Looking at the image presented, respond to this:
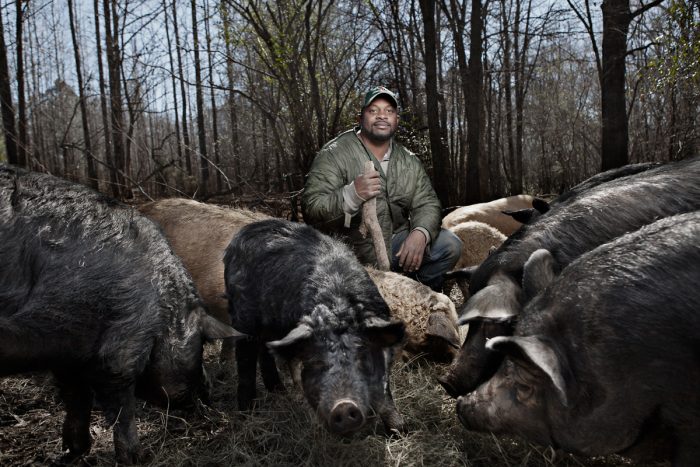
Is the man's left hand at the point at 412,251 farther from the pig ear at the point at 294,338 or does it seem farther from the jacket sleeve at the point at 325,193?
the pig ear at the point at 294,338

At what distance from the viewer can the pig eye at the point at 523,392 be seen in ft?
8.12

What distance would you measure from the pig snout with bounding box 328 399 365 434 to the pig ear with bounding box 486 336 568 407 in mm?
687

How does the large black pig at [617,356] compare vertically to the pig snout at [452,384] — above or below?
above

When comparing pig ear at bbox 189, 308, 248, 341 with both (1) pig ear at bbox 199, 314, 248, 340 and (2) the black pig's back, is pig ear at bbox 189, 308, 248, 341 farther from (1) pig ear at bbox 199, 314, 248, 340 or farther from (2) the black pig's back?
(2) the black pig's back

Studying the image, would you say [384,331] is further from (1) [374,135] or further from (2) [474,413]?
(1) [374,135]

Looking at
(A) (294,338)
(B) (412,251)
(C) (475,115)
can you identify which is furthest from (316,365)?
(C) (475,115)

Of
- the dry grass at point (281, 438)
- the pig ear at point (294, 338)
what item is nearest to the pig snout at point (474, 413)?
the dry grass at point (281, 438)

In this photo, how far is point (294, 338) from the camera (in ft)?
8.71

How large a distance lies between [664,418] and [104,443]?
2944 millimetres

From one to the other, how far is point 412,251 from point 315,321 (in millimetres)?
2353

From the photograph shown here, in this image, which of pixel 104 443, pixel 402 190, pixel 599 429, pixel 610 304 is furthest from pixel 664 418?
pixel 402 190

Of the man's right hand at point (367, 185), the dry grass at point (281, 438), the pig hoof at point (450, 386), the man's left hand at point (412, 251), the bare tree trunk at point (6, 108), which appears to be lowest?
the dry grass at point (281, 438)

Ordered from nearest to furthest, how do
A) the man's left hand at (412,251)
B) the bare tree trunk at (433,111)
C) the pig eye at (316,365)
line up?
the pig eye at (316,365)
the man's left hand at (412,251)
the bare tree trunk at (433,111)

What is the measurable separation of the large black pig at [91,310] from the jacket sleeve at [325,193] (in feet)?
6.68
